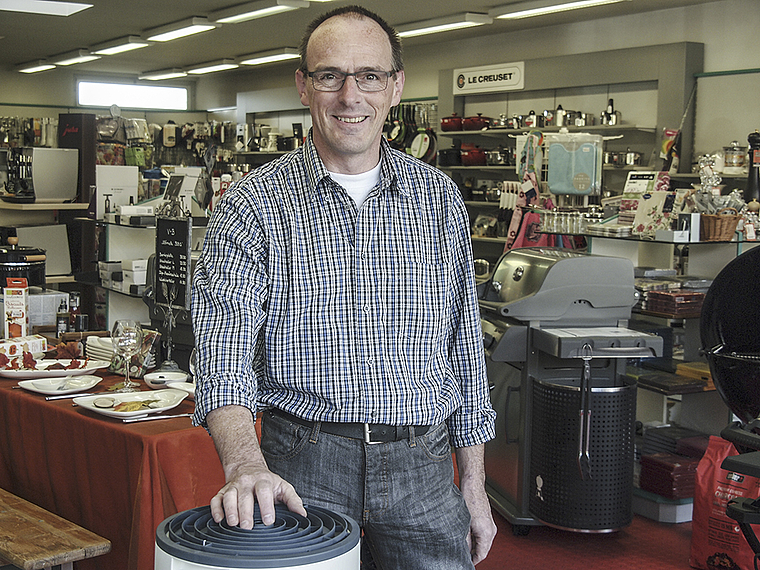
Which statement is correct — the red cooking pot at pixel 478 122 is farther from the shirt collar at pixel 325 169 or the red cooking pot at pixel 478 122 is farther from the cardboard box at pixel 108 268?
the shirt collar at pixel 325 169

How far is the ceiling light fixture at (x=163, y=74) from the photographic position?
1552 centimetres

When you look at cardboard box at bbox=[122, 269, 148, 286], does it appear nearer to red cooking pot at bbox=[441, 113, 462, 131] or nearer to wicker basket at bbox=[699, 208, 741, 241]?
wicker basket at bbox=[699, 208, 741, 241]

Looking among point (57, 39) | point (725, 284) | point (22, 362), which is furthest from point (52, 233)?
point (57, 39)

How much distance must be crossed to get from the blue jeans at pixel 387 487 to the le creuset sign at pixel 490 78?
29.2 feet

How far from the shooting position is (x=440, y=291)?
1803 millimetres

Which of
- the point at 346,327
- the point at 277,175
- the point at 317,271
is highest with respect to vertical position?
the point at 277,175

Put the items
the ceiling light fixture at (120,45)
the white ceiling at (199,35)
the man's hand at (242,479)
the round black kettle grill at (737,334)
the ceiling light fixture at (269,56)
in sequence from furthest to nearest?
1. the ceiling light fixture at (269,56)
2. the ceiling light fixture at (120,45)
3. the white ceiling at (199,35)
4. the round black kettle grill at (737,334)
5. the man's hand at (242,479)

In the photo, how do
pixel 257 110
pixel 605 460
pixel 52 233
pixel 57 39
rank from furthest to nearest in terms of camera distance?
pixel 257 110 → pixel 57 39 → pixel 52 233 → pixel 605 460

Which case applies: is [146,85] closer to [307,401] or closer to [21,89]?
[21,89]

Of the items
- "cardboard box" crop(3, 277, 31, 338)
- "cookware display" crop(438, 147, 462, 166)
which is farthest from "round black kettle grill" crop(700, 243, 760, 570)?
"cookware display" crop(438, 147, 462, 166)

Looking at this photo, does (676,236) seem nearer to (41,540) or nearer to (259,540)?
(41,540)

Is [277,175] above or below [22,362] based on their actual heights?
above

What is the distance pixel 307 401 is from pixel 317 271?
249 millimetres

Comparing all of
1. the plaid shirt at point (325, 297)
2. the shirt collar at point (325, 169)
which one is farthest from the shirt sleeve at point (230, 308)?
the shirt collar at point (325, 169)
